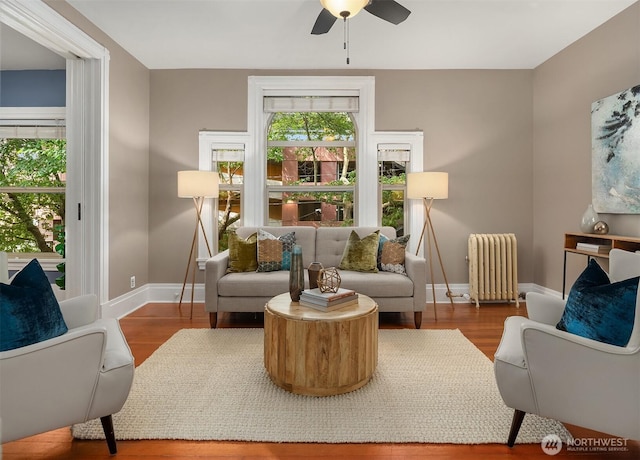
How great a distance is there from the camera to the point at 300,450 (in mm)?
1662

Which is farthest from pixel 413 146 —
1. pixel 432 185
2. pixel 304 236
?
pixel 304 236

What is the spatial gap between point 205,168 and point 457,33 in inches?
123

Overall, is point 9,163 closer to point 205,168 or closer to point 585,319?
→ point 205,168

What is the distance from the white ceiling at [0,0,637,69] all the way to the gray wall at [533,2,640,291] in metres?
0.18

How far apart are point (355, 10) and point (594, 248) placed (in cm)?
279

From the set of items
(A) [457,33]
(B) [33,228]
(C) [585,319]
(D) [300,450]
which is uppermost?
(A) [457,33]

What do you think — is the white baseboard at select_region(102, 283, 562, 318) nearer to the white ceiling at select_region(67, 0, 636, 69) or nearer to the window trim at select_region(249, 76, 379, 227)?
the window trim at select_region(249, 76, 379, 227)

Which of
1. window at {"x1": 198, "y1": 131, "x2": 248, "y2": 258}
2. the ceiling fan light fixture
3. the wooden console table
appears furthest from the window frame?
the wooden console table

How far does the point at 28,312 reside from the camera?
148cm

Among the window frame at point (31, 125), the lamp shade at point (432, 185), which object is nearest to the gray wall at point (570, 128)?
the lamp shade at point (432, 185)

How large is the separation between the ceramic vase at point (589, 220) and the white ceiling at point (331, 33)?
1.76 meters

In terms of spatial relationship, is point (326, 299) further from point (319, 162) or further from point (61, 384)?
point (319, 162)

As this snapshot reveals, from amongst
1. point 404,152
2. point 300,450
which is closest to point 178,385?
point 300,450

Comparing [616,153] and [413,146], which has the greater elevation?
[413,146]
